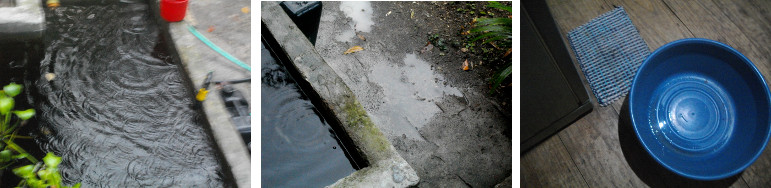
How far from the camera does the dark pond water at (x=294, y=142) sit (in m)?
1.83

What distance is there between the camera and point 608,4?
1.97 metres

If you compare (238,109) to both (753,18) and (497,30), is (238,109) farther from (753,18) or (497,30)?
(753,18)

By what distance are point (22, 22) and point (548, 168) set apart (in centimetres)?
223

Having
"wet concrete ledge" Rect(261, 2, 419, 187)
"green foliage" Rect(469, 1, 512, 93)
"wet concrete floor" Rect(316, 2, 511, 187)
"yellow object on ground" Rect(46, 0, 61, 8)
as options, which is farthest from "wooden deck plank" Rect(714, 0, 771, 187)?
"yellow object on ground" Rect(46, 0, 61, 8)

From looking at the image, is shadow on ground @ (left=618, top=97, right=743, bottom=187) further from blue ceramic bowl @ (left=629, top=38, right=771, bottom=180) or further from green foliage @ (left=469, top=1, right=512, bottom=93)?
green foliage @ (left=469, top=1, right=512, bottom=93)

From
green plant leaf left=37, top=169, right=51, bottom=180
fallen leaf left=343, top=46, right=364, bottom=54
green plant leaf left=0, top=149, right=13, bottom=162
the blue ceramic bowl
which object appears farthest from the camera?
fallen leaf left=343, top=46, right=364, bottom=54

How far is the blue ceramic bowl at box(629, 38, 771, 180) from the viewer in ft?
5.72

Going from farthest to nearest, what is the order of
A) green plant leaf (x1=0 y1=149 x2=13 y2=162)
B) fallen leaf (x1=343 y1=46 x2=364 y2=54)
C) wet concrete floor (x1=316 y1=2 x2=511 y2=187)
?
fallen leaf (x1=343 y1=46 x2=364 y2=54) < wet concrete floor (x1=316 y1=2 x2=511 y2=187) < green plant leaf (x1=0 y1=149 x2=13 y2=162)

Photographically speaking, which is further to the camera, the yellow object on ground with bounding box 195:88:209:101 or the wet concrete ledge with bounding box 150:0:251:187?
the yellow object on ground with bounding box 195:88:209:101

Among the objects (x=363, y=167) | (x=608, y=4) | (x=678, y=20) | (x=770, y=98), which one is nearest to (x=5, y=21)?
(x=363, y=167)

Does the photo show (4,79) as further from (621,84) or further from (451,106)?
(621,84)

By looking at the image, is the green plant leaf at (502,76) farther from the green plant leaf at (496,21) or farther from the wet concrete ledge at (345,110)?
the wet concrete ledge at (345,110)

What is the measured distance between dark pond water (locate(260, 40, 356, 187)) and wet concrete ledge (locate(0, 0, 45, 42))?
1051mm

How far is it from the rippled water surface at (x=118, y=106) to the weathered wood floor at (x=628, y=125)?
1244 mm
